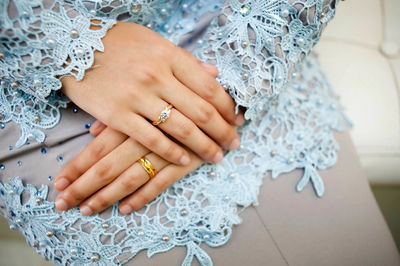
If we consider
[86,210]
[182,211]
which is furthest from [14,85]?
[182,211]

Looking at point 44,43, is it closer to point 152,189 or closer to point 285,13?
point 152,189

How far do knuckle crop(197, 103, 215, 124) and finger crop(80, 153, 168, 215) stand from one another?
0.16 meters

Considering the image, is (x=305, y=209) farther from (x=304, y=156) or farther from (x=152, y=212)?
(x=152, y=212)

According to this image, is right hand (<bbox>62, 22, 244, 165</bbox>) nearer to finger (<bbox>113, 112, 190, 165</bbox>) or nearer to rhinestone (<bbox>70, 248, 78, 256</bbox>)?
finger (<bbox>113, 112, 190, 165</bbox>)

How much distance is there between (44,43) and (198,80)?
292 millimetres

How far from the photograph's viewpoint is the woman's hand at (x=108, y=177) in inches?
22.1

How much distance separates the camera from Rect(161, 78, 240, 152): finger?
0.58 meters

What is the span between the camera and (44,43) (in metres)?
0.52

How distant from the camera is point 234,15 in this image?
64cm

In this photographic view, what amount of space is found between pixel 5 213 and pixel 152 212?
0.32 m

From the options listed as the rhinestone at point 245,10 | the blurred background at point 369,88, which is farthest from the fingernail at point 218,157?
the blurred background at point 369,88

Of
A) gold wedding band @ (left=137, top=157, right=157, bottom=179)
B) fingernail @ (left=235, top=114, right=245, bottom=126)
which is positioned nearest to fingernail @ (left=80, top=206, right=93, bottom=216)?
gold wedding band @ (left=137, top=157, right=157, bottom=179)

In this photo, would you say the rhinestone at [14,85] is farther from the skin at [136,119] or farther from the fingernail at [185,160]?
the fingernail at [185,160]

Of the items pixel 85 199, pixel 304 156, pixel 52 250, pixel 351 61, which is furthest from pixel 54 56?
pixel 351 61
